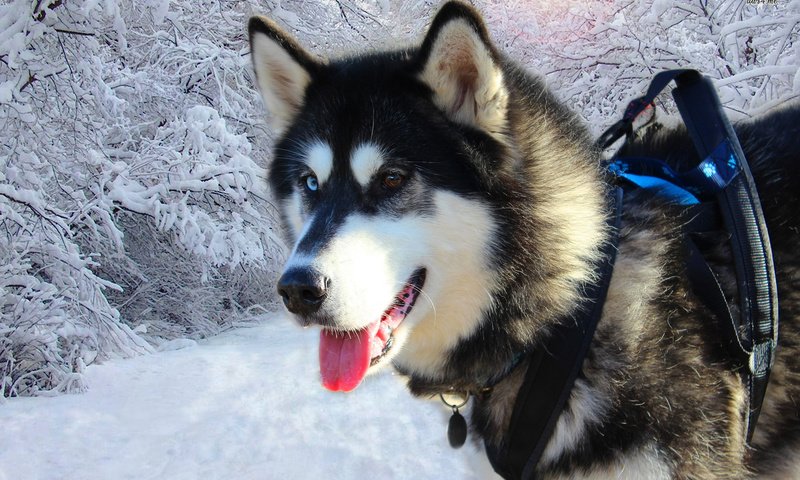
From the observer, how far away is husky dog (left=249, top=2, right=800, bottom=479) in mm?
1415

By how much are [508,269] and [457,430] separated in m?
0.48

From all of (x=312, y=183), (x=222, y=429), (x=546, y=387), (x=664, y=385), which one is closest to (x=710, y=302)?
(x=664, y=385)

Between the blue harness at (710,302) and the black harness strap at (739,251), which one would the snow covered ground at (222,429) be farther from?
the black harness strap at (739,251)

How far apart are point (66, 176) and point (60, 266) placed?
1.11 meters

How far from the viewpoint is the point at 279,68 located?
193cm

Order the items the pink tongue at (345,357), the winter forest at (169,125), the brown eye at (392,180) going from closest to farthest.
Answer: the pink tongue at (345,357) < the brown eye at (392,180) < the winter forest at (169,125)

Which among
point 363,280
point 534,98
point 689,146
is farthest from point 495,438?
point 689,146

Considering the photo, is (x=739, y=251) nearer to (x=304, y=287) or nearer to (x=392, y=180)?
(x=392, y=180)

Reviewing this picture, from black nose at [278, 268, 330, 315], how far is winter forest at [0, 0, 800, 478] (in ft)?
3.46

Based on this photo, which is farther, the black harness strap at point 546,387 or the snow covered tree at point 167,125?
the snow covered tree at point 167,125

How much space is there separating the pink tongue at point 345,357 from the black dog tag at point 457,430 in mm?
317

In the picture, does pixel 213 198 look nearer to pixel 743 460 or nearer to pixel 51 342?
pixel 51 342

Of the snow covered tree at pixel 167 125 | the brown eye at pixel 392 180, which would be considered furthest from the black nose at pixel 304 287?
the snow covered tree at pixel 167 125

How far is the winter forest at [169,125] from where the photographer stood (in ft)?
12.1
